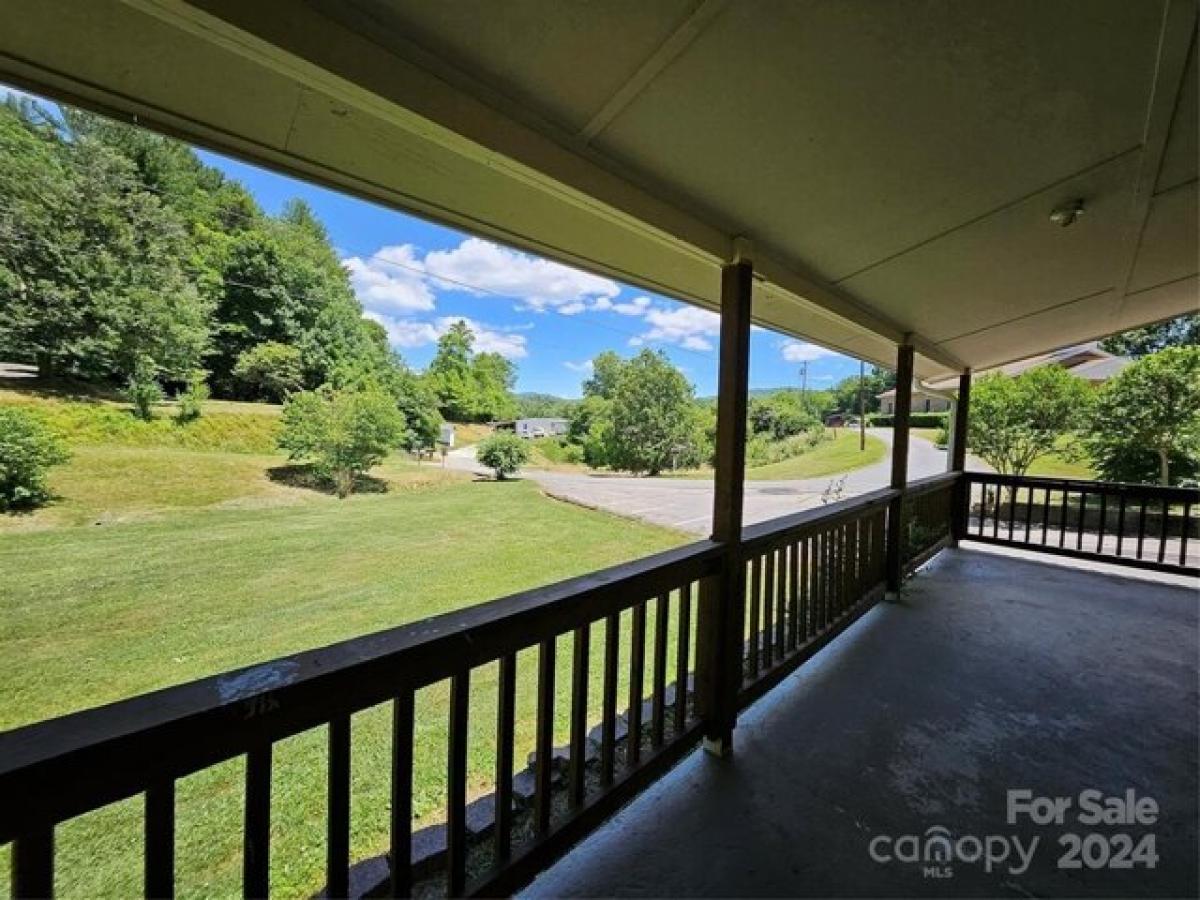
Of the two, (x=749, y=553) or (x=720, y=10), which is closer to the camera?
(x=720, y=10)

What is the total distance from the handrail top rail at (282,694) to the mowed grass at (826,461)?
1334cm

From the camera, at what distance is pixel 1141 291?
3.22 metres

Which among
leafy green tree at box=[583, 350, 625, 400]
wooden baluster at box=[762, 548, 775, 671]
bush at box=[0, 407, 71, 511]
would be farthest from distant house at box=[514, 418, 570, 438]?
wooden baluster at box=[762, 548, 775, 671]

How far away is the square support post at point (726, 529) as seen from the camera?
1939 millimetres

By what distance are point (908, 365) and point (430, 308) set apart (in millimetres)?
25421

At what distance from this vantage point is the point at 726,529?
6.57ft

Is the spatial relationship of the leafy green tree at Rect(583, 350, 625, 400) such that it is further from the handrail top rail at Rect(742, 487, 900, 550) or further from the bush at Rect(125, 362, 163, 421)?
the handrail top rail at Rect(742, 487, 900, 550)

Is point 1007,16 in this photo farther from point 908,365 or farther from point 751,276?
point 908,365

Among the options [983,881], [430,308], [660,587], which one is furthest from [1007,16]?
[430,308]

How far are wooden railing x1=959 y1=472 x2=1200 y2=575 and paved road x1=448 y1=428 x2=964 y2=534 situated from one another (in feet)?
6.92

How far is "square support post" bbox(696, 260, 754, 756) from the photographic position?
1.94 metres

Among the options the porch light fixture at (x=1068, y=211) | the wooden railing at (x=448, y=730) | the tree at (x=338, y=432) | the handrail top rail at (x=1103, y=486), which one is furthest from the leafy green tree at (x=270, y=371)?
the handrail top rail at (x=1103, y=486)

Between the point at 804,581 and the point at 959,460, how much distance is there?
4.13m

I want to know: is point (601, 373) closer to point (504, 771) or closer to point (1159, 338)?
point (1159, 338)
